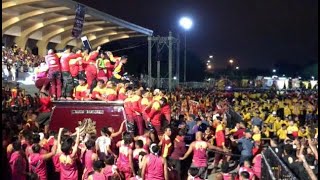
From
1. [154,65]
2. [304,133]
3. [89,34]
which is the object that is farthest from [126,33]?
[304,133]

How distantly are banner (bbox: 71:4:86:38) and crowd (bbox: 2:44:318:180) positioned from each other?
7111 mm

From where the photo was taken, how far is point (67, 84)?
1455 centimetres

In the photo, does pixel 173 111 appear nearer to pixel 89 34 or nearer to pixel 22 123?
pixel 22 123

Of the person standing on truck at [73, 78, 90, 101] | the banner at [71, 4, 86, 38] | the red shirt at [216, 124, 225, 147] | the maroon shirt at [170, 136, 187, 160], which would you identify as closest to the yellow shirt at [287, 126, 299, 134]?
the red shirt at [216, 124, 225, 147]

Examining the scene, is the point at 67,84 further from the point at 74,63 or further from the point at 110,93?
the point at 110,93

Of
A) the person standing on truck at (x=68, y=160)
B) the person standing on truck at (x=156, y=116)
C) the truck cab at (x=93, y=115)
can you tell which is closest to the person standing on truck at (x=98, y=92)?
the truck cab at (x=93, y=115)

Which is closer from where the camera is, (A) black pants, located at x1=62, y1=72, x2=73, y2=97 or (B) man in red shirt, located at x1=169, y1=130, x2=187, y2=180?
(B) man in red shirt, located at x1=169, y1=130, x2=187, y2=180

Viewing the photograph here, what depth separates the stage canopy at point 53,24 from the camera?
32.2 m

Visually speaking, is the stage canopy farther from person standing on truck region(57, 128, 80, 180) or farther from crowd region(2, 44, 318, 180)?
person standing on truck region(57, 128, 80, 180)

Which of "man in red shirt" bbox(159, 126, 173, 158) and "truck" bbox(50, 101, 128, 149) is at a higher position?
"truck" bbox(50, 101, 128, 149)

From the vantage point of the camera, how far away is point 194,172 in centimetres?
936

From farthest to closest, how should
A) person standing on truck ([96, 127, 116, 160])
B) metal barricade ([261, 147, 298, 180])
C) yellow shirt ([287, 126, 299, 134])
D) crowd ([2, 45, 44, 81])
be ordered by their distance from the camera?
1. crowd ([2, 45, 44, 81])
2. yellow shirt ([287, 126, 299, 134])
3. person standing on truck ([96, 127, 116, 160])
4. metal barricade ([261, 147, 298, 180])

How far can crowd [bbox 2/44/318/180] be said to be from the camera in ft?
31.0

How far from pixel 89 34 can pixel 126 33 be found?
377 centimetres
